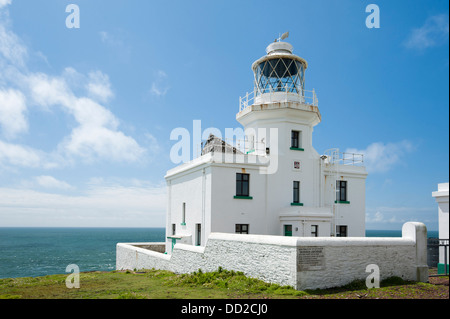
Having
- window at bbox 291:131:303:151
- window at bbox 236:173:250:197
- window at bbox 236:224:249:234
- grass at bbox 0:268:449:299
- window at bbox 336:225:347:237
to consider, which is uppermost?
window at bbox 291:131:303:151

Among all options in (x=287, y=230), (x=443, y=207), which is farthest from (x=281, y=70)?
(x=443, y=207)

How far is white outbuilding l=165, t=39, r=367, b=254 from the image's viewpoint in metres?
20.9

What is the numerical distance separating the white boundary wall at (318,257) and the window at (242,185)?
197 inches

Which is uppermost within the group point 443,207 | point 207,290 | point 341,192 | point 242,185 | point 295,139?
point 295,139

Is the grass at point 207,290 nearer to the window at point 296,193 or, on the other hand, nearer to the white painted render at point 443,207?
the white painted render at point 443,207

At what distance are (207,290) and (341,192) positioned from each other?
14.4 metres

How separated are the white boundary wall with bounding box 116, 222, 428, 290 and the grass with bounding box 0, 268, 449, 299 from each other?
0.32 m

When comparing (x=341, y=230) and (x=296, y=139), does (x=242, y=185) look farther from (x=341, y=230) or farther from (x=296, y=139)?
(x=341, y=230)

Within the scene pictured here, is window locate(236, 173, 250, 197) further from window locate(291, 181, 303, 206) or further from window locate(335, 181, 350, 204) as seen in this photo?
window locate(335, 181, 350, 204)

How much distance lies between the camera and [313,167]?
23.5 metres

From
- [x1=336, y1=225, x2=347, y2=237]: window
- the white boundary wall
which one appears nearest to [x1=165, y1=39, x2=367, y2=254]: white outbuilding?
[x1=336, y1=225, x2=347, y2=237]: window

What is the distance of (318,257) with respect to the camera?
12.2 m

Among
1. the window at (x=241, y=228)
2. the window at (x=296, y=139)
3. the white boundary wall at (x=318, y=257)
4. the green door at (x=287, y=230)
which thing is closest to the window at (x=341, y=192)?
the window at (x=296, y=139)
